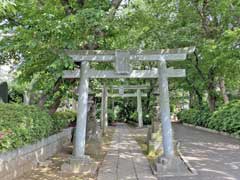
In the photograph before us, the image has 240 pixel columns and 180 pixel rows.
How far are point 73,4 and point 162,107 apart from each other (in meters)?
4.35

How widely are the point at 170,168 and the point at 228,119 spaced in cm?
816

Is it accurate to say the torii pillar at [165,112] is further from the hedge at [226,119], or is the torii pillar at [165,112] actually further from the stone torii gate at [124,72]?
the hedge at [226,119]

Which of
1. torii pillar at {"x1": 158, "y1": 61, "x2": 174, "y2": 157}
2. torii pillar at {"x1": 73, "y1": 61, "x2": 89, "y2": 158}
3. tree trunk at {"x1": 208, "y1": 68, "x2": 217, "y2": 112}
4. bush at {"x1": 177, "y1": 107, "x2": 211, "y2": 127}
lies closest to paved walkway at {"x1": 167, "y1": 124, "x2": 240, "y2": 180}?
torii pillar at {"x1": 158, "y1": 61, "x2": 174, "y2": 157}

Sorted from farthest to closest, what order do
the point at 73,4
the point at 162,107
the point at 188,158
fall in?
the point at 73,4, the point at 188,158, the point at 162,107

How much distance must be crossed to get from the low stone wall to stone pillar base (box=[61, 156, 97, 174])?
0.84 meters

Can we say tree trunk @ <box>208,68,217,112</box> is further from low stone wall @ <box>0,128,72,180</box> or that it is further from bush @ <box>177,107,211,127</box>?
low stone wall @ <box>0,128,72,180</box>

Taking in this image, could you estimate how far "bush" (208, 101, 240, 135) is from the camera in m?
12.8

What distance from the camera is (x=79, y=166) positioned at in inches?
275

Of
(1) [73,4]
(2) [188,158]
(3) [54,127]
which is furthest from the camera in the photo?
(3) [54,127]

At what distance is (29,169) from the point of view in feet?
21.8

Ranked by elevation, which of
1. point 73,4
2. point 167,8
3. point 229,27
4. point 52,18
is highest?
point 167,8

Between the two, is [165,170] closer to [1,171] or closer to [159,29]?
[1,171]

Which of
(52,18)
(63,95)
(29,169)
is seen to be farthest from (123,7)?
(29,169)

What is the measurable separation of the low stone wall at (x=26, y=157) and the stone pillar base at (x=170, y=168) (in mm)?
3057
